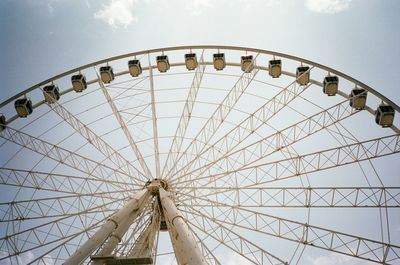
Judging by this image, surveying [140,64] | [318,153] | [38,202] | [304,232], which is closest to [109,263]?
[38,202]

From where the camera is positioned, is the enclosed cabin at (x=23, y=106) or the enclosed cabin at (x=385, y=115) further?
the enclosed cabin at (x=23, y=106)

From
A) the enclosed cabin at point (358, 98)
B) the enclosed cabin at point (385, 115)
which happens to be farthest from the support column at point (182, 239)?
the enclosed cabin at point (385, 115)

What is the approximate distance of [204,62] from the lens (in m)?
21.4

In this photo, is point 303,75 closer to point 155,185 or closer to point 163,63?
point 163,63

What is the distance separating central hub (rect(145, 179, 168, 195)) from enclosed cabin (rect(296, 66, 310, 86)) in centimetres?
937

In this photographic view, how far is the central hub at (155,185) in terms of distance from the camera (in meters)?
18.3

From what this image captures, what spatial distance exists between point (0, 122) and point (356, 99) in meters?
19.5

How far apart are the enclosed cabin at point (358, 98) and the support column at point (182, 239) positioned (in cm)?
1093

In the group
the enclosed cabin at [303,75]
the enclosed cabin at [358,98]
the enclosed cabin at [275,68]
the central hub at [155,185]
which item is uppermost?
the enclosed cabin at [275,68]

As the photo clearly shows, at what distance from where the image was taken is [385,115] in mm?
17172

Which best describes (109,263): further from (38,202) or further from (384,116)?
(384,116)

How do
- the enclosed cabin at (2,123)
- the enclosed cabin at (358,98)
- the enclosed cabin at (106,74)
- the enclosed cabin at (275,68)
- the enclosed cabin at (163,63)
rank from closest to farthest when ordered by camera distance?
the enclosed cabin at (358,98) < the enclosed cabin at (2,123) < the enclosed cabin at (275,68) < the enclosed cabin at (106,74) < the enclosed cabin at (163,63)

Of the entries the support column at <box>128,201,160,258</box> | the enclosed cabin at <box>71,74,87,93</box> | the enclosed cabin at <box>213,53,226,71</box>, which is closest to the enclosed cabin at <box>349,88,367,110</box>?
the enclosed cabin at <box>213,53,226,71</box>

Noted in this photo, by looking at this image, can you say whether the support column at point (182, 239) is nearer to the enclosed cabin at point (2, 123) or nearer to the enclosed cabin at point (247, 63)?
the enclosed cabin at point (247, 63)
